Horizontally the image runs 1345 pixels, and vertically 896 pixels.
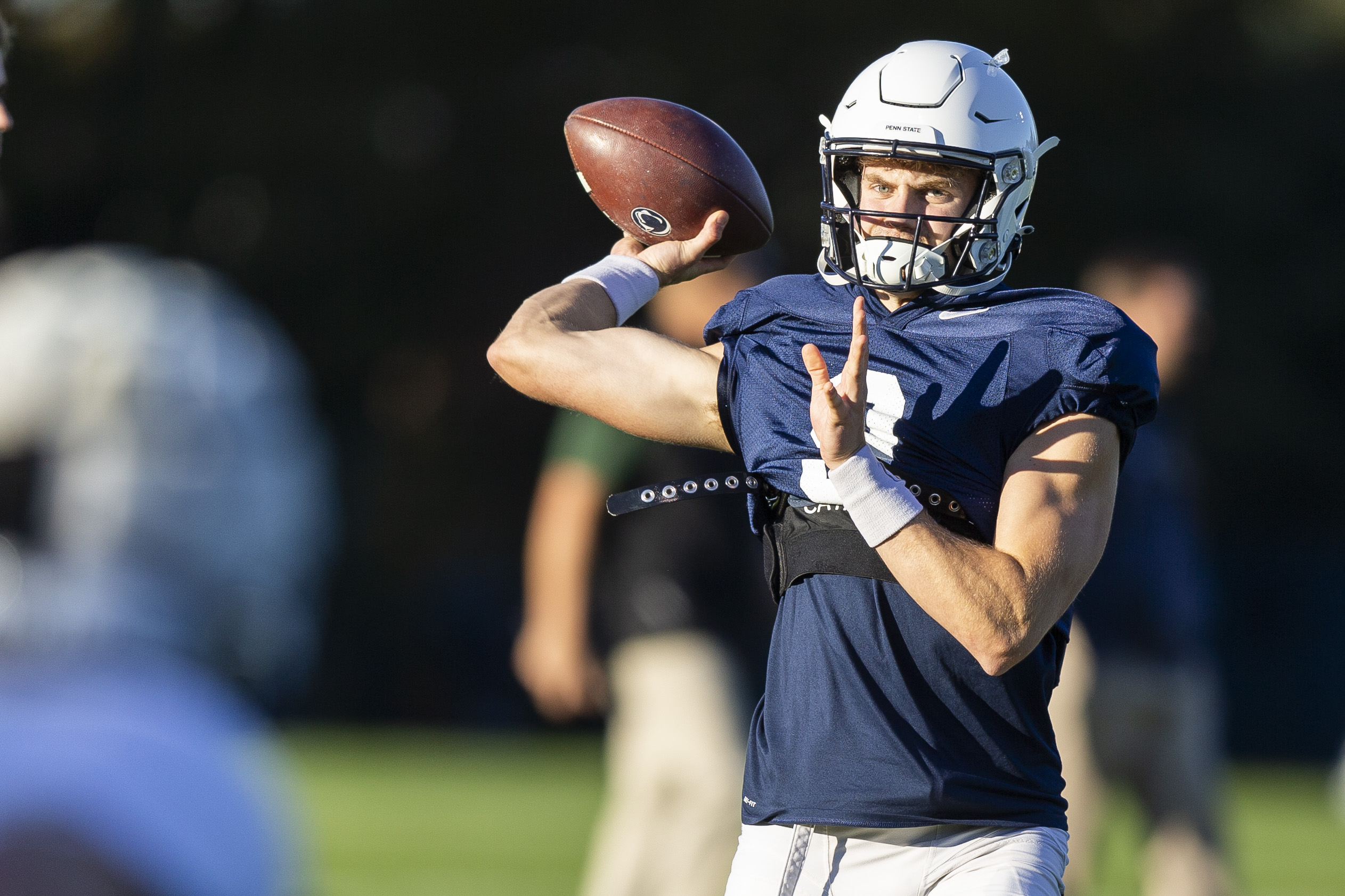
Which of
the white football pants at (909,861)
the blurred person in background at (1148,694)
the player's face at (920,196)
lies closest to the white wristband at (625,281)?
the player's face at (920,196)

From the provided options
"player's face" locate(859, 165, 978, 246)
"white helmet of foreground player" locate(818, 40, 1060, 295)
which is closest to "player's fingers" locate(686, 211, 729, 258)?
"white helmet of foreground player" locate(818, 40, 1060, 295)

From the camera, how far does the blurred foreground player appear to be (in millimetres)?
3127

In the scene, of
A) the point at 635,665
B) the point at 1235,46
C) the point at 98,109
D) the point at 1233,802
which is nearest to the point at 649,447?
the point at 635,665

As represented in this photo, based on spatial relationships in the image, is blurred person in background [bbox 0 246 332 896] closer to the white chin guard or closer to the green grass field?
the white chin guard

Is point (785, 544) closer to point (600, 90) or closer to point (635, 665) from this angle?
point (635, 665)

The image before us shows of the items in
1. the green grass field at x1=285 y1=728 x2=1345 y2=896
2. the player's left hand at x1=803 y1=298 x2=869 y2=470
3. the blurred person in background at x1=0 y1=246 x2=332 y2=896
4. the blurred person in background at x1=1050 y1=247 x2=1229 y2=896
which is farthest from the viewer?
the green grass field at x1=285 y1=728 x2=1345 y2=896

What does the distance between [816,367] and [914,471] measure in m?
0.33

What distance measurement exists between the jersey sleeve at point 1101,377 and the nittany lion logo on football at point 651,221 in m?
0.91

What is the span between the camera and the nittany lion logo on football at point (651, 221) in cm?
382

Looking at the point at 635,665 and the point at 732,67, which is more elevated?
the point at 732,67

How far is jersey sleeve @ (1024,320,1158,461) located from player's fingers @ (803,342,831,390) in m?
0.42

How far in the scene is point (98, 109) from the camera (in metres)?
18.3

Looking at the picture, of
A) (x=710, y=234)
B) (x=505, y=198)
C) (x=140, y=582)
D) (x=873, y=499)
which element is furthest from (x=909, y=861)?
(x=505, y=198)

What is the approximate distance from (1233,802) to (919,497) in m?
9.55
